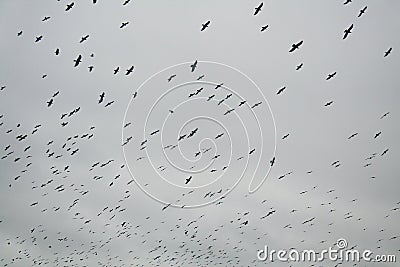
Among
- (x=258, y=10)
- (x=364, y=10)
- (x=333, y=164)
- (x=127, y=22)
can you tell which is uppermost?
(x=127, y=22)

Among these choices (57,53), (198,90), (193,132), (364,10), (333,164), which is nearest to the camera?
(364,10)

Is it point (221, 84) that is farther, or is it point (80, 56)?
point (221, 84)

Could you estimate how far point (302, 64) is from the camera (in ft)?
164

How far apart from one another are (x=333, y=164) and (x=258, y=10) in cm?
3258

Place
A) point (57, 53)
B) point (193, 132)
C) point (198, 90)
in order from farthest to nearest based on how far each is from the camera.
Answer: point (193, 132)
point (198, 90)
point (57, 53)

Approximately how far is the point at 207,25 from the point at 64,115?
28.0 m

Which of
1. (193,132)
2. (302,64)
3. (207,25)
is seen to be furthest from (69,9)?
(302,64)

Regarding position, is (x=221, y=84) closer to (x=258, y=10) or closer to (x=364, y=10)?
(x=258, y=10)

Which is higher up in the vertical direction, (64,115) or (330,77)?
(64,115)

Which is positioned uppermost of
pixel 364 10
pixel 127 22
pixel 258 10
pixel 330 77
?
pixel 127 22

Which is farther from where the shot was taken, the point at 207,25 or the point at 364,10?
the point at 207,25

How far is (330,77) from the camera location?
53000 millimetres

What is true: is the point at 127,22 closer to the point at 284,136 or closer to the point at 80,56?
the point at 80,56

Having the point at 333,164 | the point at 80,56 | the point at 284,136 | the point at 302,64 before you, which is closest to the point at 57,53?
the point at 80,56
